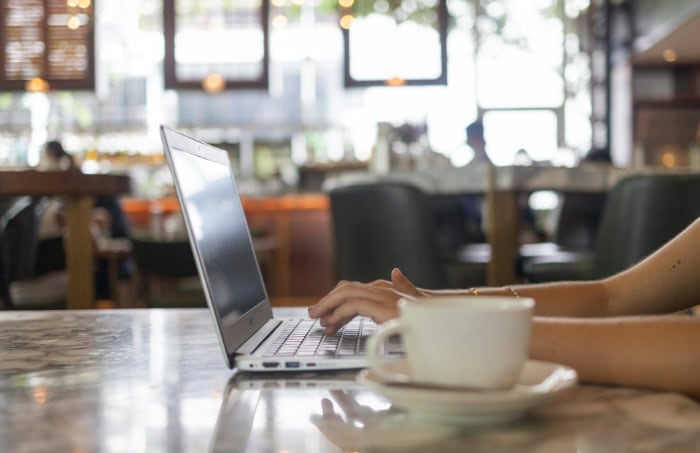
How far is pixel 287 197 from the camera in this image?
6.91m

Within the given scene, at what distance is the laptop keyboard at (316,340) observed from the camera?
78 centimetres

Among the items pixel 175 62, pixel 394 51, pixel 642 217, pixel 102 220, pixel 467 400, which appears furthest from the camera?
pixel 102 220

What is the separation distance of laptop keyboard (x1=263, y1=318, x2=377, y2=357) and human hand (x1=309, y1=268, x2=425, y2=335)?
2 cm

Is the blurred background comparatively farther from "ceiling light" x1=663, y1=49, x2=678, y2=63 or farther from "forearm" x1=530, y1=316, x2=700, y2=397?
"forearm" x1=530, y1=316, x2=700, y2=397

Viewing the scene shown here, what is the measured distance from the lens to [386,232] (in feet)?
9.71

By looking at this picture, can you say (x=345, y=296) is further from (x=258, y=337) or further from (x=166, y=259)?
(x=166, y=259)

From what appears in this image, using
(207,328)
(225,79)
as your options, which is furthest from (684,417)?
(225,79)

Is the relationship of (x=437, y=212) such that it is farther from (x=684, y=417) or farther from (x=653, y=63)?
(x=653, y=63)

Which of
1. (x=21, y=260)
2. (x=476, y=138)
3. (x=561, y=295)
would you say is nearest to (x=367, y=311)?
(x=561, y=295)

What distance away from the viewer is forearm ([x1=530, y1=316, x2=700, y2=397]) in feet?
2.20

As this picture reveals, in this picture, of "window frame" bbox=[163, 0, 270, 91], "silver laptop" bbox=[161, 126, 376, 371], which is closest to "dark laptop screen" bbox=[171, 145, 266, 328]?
"silver laptop" bbox=[161, 126, 376, 371]

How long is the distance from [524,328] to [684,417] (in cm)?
13

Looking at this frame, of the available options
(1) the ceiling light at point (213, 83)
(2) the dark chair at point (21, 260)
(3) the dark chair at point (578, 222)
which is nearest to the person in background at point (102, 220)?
(1) the ceiling light at point (213, 83)

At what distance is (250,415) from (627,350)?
302 millimetres
